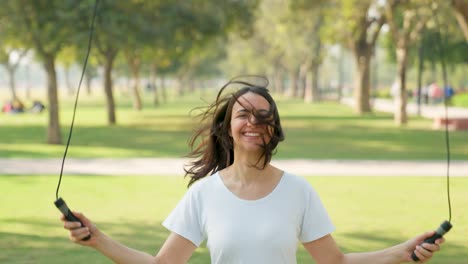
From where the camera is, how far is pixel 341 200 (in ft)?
44.5

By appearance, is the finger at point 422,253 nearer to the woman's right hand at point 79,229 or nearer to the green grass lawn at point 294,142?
the woman's right hand at point 79,229

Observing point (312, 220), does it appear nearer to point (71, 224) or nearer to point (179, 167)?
point (71, 224)

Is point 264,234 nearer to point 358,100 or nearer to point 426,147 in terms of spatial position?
point 426,147

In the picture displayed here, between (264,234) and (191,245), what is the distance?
336mm

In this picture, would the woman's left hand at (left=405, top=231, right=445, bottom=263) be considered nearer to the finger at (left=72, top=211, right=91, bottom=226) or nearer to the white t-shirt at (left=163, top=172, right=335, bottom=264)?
the white t-shirt at (left=163, top=172, right=335, bottom=264)

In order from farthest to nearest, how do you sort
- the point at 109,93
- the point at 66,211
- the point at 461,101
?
1. the point at 461,101
2. the point at 109,93
3. the point at 66,211

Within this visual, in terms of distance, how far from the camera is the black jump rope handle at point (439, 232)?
318cm

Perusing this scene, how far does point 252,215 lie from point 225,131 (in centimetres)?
56

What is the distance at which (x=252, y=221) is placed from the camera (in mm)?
3480

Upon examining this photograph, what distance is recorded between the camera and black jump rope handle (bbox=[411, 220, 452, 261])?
3.18 m

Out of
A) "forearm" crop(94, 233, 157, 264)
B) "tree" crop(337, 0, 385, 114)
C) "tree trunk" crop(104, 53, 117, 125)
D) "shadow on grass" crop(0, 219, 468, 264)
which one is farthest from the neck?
"tree" crop(337, 0, 385, 114)

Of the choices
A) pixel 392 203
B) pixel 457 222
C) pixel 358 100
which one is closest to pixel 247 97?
pixel 457 222

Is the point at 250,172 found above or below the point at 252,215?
above

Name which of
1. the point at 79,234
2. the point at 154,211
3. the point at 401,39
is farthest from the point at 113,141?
the point at 79,234
